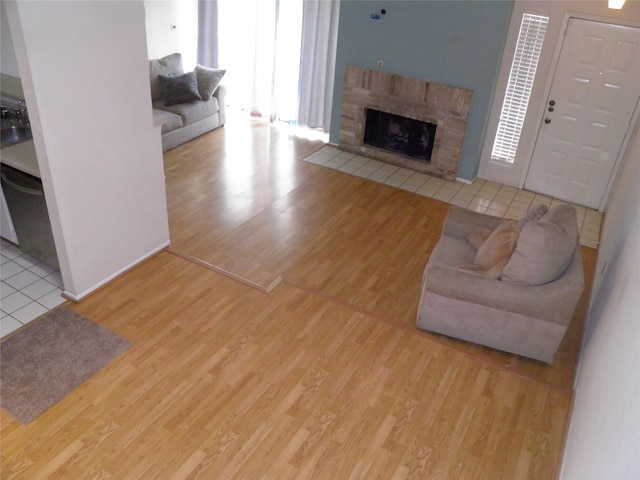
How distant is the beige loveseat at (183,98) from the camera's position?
6.32 m

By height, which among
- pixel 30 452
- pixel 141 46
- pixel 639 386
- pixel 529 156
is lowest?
pixel 30 452

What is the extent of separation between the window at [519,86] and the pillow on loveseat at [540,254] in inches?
105

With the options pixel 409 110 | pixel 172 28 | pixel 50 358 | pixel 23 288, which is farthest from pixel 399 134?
pixel 50 358

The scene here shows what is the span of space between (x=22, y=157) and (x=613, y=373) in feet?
12.4

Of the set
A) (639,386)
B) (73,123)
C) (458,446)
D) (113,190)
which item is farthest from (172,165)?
(639,386)

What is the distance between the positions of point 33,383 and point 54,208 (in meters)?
1.07

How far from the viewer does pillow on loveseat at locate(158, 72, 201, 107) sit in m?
6.44

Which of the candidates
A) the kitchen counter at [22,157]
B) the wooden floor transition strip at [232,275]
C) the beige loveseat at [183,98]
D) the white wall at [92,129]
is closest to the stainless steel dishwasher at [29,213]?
the kitchen counter at [22,157]

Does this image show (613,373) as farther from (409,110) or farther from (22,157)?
(409,110)

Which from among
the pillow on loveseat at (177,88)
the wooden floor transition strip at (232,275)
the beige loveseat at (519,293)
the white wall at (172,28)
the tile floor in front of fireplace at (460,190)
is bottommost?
the wooden floor transition strip at (232,275)

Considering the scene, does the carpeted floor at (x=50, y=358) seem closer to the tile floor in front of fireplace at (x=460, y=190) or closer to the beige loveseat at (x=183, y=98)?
the beige loveseat at (x=183, y=98)

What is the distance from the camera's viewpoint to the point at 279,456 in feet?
9.57

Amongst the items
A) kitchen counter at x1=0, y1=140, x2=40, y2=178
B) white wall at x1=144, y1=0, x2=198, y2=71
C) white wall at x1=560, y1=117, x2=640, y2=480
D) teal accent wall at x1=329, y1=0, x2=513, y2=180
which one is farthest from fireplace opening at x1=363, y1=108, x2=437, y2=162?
kitchen counter at x1=0, y1=140, x2=40, y2=178

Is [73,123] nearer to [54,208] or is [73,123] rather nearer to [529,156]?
[54,208]
